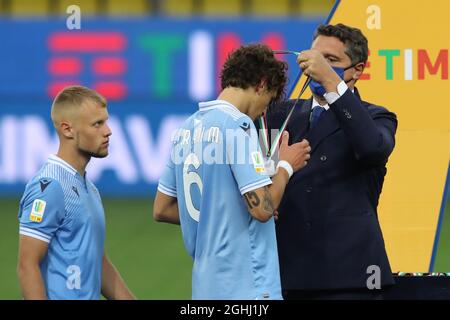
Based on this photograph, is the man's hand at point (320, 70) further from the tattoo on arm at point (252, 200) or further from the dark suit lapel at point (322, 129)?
the tattoo on arm at point (252, 200)

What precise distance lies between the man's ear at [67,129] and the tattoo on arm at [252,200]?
688 mm

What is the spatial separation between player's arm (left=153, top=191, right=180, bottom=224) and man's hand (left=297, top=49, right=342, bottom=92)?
0.73 m

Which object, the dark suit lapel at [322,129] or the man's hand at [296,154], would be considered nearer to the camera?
the man's hand at [296,154]

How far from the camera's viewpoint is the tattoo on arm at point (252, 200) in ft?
12.6

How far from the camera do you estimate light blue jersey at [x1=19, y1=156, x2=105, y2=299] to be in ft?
12.3

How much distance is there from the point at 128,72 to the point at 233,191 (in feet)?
26.1

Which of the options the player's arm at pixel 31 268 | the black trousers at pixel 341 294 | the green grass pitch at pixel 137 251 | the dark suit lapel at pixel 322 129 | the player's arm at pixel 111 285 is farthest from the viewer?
the green grass pitch at pixel 137 251

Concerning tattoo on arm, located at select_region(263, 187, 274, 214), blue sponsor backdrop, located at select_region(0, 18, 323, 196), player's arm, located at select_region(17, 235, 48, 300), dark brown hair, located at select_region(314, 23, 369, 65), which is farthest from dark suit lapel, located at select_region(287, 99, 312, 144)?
blue sponsor backdrop, located at select_region(0, 18, 323, 196)

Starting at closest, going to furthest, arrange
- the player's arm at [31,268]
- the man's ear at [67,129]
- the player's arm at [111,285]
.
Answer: the player's arm at [31,268] → the man's ear at [67,129] → the player's arm at [111,285]

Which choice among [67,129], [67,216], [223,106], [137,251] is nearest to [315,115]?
[223,106]

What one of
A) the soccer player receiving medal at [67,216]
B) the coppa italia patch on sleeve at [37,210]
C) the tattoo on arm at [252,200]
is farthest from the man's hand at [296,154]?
the coppa italia patch on sleeve at [37,210]

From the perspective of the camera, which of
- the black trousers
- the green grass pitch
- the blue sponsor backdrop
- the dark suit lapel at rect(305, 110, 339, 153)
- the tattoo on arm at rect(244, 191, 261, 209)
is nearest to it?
the tattoo on arm at rect(244, 191, 261, 209)

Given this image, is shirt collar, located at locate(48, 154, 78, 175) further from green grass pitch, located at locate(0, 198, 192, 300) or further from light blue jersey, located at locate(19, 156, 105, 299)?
green grass pitch, located at locate(0, 198, 192, 300)

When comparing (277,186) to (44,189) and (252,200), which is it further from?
(44,189)
